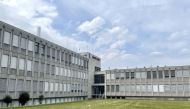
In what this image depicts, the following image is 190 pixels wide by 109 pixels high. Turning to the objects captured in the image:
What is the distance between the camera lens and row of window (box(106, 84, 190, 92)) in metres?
76.2

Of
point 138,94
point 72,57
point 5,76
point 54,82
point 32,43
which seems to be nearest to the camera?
point 5,76

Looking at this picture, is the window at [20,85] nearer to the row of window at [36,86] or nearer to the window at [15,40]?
the row of window at [36,86]

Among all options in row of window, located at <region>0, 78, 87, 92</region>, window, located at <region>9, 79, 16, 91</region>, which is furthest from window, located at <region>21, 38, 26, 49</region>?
window, located at <region>9, 79, 16, 91</region>

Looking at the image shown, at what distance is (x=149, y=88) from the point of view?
81375 millimetres

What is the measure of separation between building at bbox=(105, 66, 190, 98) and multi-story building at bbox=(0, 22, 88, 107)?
16.3m

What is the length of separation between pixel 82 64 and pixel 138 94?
20.9m

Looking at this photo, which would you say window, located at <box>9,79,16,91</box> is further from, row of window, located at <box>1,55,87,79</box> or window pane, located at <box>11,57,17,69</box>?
window pane, located at <box>11,57,17,69</box>

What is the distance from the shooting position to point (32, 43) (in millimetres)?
51344

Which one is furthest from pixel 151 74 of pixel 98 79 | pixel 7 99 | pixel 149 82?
pixel 7 99

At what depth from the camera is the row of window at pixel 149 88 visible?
7617 centimetres

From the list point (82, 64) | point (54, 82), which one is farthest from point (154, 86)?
point (54, 82)

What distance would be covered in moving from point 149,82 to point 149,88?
1.91 metres

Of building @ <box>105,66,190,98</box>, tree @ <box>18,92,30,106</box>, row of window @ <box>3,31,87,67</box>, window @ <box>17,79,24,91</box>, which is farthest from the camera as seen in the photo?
building @ <box>105,66,190,98</box>

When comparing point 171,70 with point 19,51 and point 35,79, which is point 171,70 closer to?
point 35,79
